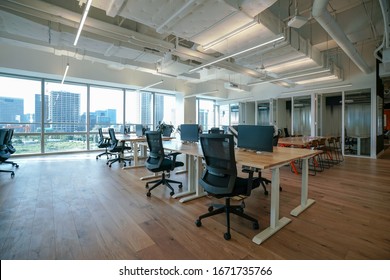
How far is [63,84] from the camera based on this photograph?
25.7 ft

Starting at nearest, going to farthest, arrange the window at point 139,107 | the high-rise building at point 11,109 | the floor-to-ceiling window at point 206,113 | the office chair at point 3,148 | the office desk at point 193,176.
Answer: the office desk at point 193,176, the office chair at point 3,148, the high-rise building at point 11,109, the window at point 139,107, the floor-to-ceiling window at point 206,113

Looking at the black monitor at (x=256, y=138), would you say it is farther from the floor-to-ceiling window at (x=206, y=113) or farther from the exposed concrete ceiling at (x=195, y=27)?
the floor-to-ceiling window at (x=206, y=113)

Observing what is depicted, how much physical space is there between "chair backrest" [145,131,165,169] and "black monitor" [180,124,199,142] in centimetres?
100

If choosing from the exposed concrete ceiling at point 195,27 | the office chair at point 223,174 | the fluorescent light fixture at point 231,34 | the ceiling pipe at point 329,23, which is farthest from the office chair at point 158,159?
the ceiling pipe at point 329,23

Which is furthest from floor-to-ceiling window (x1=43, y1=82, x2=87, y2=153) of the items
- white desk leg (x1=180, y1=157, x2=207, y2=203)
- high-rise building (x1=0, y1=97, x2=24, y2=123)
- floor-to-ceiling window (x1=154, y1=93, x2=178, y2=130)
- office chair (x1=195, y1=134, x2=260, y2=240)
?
office chair (x1=195, y1=134, x2=260, y2=240)

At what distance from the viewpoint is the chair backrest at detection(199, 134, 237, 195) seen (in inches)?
79.0

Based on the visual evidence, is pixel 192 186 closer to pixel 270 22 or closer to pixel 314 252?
pixel 314 252

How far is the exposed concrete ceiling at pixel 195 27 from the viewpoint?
3.12 metres

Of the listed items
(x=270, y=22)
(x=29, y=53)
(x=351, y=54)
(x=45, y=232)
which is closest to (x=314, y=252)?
(x=45, y=232)

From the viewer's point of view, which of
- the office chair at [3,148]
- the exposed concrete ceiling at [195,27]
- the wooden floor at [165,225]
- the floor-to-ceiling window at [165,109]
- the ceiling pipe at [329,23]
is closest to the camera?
the wooden floor at [165,225]

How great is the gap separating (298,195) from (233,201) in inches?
45.1

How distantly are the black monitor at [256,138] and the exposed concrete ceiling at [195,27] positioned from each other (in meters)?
1.88

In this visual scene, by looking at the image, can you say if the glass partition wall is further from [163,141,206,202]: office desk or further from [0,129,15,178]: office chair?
[0,129,15,178]: office chair

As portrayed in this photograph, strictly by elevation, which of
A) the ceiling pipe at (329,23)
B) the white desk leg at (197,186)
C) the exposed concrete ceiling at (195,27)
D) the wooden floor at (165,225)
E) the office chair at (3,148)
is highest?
the exposed concrete ceiling at (195,27)
